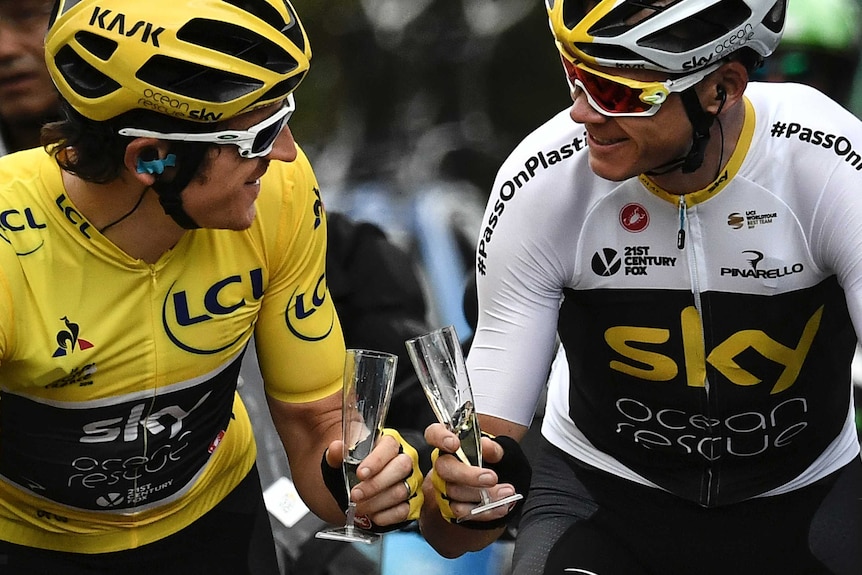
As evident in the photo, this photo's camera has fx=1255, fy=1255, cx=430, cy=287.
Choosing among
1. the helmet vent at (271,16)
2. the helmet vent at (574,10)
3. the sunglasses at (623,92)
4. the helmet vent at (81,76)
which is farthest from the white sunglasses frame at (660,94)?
the helmet vent at (81,76)

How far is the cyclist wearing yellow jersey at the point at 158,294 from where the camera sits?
8.27ft

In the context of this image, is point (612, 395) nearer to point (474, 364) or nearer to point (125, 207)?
point (474, 364)

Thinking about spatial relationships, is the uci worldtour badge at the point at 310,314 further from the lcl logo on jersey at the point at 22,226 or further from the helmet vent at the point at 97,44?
the helmet vent at the point at 97,44

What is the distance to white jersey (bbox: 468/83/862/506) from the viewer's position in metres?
2.89

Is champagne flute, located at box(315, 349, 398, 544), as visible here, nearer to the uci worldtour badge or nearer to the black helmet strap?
the uci worldtour badge

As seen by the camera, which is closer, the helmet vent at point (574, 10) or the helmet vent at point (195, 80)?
the helmet vent at point (195, 80)

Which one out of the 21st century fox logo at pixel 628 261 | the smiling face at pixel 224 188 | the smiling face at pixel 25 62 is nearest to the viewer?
the smiling face at pixel 224 188

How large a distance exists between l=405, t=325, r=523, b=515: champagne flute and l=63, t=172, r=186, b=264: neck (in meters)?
0.64

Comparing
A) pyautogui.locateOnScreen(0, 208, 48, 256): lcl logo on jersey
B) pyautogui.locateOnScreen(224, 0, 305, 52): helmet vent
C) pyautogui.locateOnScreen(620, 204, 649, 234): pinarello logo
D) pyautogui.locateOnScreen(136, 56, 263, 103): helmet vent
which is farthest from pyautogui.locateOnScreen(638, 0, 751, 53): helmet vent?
pyautogui.locateOnScreen(0, 208, 48, 256): lcl logo on jersey

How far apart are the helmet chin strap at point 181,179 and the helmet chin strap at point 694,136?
1025 millimetres

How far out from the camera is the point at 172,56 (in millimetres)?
2480

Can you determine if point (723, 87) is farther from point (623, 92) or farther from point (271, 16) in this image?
point (271, 16)

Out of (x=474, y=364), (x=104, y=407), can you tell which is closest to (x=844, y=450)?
(x=474, y=364)

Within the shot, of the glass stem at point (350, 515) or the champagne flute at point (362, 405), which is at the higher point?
the champagne flute at point (362, 405)
